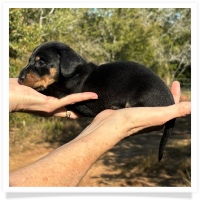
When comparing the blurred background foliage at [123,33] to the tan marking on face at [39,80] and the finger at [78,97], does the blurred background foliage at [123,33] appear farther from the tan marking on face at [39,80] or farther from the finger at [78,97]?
the finger at [78,97]

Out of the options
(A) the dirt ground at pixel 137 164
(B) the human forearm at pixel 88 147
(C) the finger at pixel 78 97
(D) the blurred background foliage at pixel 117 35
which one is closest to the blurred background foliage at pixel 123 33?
(D) the blurred background foliage at pixel 117 35

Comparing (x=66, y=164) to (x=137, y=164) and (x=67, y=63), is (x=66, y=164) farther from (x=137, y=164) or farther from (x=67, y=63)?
(x=137, y=164)

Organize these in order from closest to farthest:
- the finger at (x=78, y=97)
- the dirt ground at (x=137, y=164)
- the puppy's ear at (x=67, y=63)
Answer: the finger at (x=78, y=97) < the puppy's ear at (x=67, y=63) < the dirt ground at (x=137, y=164)

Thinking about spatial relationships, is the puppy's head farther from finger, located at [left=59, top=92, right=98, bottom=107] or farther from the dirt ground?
the dirt ground

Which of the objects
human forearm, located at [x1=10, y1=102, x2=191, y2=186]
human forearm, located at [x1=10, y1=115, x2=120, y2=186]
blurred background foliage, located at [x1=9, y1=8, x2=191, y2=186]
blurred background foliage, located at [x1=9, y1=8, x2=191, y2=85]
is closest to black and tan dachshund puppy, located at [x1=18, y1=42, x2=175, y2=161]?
human forearm, located at [x1=10, y1=102, x2=191, y2=186]

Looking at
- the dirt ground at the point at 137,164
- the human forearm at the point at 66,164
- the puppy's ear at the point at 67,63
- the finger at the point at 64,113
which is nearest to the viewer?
the human forearm at the point at 66,164

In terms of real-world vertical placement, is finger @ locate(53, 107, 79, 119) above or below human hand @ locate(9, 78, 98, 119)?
below
